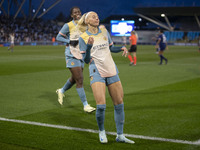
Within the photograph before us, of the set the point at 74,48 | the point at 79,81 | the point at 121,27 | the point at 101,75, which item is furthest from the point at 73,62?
the point at 121,27

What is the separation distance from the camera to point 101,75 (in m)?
6.04

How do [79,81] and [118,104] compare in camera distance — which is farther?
[79,81]

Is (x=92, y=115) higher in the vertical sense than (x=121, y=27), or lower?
higher

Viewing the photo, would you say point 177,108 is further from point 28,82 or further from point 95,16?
point 28,82

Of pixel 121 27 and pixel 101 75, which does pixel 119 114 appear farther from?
pixel 121 27

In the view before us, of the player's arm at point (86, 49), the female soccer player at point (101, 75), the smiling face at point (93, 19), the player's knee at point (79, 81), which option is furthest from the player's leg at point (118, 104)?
the player's knee at point (79, 81)

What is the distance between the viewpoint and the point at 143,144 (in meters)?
6.07

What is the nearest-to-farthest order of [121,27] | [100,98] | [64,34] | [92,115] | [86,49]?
[86,49] < [100,98] < [92,115] < [64,34] < [121,27]

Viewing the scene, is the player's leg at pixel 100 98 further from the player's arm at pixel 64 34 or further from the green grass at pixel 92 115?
the player's arm at pixel 64 34

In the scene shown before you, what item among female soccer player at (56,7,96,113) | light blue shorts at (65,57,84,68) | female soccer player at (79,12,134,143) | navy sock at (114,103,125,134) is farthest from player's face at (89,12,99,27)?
light blue shorts at (65,57,84,68)

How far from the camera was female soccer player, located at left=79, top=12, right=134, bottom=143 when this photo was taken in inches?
236

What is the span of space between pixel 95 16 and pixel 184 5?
78.2 meters

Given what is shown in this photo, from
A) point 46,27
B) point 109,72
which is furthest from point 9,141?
point 46,27

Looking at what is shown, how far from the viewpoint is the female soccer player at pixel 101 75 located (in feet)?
19.6
